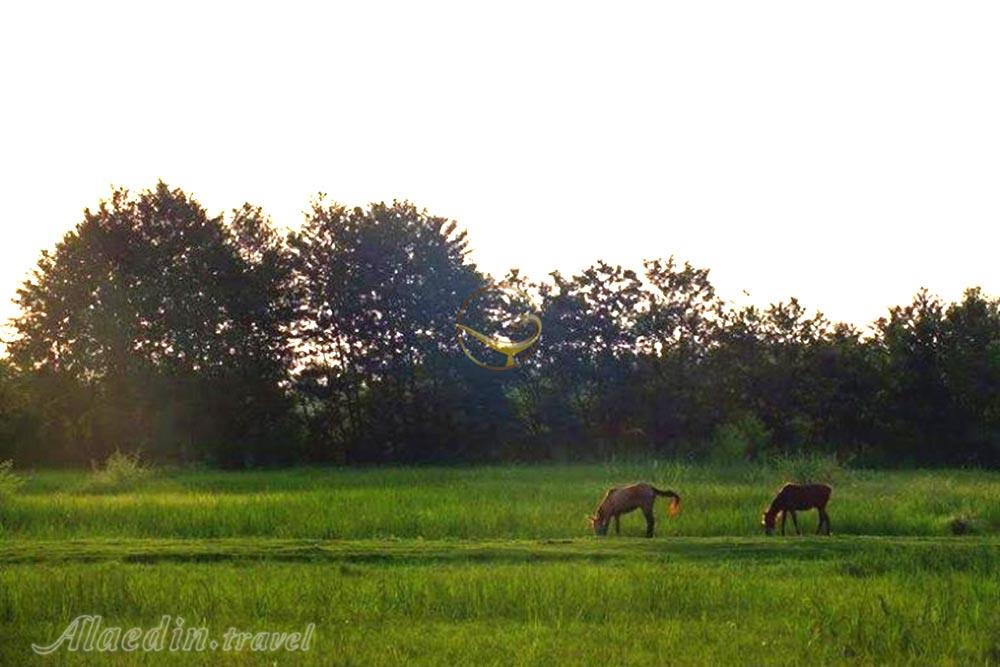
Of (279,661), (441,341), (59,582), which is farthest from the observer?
(441,341)

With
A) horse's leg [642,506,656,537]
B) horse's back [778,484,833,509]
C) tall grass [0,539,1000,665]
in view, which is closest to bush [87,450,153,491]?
horse's leg [642,506,656,537]

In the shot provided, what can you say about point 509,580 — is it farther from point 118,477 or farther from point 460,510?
point 118,477

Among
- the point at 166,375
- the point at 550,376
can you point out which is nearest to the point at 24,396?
the point at 166,375

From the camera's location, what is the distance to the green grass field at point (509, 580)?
12.9 meters

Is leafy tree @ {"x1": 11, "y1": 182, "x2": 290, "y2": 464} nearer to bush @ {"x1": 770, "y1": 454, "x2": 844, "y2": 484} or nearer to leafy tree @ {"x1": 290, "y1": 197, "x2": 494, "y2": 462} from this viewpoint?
leafy tree @ {"x1": 290, "y1": 197, "x2": 494, "y2": 462}

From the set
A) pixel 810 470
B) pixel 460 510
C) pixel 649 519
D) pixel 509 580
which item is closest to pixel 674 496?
pixel 649 519

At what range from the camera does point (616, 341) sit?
190ft

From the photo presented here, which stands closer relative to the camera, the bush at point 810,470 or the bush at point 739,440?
the bush at point 810,470

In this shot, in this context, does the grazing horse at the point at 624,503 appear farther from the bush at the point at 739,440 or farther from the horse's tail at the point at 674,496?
the bush at the point at 739,440

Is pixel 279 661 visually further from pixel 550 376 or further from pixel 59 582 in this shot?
pixel 550 376

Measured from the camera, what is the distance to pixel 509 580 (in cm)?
1596

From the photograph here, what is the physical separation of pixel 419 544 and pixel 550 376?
→ 37391mm

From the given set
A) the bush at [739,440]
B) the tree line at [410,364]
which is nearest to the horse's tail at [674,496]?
the bush at [739,440]

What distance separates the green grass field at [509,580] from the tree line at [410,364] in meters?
26.1
